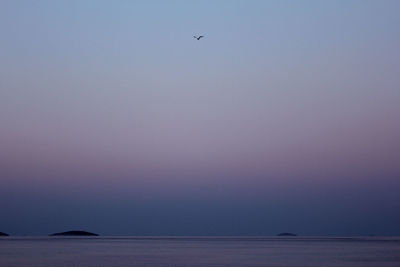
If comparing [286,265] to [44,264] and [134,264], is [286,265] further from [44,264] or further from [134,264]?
[44,264]

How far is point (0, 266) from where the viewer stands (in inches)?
1720

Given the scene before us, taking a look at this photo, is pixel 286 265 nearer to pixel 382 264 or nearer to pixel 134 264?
pixel 382 264

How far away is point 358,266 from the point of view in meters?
45.7

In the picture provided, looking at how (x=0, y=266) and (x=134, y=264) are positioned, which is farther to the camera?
(x=134, y=264)

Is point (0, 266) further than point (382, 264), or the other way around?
point (382, 264)

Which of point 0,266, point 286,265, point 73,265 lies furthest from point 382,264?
point 0,266

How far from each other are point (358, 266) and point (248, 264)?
7.30 metres

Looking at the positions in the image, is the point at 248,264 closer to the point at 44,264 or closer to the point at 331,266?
the point at 331,266

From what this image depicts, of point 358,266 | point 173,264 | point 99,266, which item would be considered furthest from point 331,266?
point 99,266

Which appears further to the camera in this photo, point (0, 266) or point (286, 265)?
point (286, 265)

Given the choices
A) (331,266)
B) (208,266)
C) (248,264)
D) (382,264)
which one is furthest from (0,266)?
(382,264)

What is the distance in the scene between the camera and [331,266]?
45.7m

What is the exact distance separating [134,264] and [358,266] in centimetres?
1497

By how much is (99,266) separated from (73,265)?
219 centimetres
